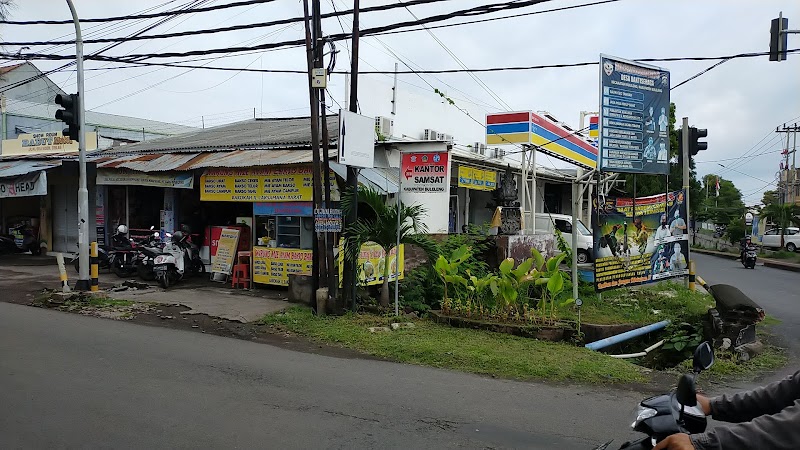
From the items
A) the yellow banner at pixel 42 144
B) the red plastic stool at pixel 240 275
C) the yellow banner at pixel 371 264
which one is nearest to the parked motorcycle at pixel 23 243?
the yellow banner at pixel 42 144

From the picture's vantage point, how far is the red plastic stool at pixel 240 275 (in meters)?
12.7

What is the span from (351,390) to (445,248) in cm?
626

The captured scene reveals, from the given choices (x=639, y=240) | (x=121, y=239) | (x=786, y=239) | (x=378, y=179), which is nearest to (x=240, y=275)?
(x=378, y=179)

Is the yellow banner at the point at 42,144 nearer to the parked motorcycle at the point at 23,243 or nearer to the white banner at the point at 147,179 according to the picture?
the parked motorcycle at the point at 23,243

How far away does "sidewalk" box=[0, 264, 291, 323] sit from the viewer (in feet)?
33.3

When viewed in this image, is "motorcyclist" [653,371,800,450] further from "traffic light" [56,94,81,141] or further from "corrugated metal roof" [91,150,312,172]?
"traffic light" [56,94,81,141]

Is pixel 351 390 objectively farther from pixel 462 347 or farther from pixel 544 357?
pixel 544 357

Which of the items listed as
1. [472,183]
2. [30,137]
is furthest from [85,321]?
[30,137]

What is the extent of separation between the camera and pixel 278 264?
12273mm

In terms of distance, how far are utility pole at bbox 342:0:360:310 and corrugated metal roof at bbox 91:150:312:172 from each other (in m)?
1.57

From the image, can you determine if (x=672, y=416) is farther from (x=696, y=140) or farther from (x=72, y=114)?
(x=72, y=114)

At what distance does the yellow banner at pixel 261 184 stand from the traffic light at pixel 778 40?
877cm

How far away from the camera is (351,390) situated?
233 inches

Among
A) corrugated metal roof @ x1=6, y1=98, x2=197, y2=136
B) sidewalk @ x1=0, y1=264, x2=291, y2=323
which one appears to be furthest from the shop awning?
corrugated metal roof @ x1=6, y1=98, x2=197, y2=136
